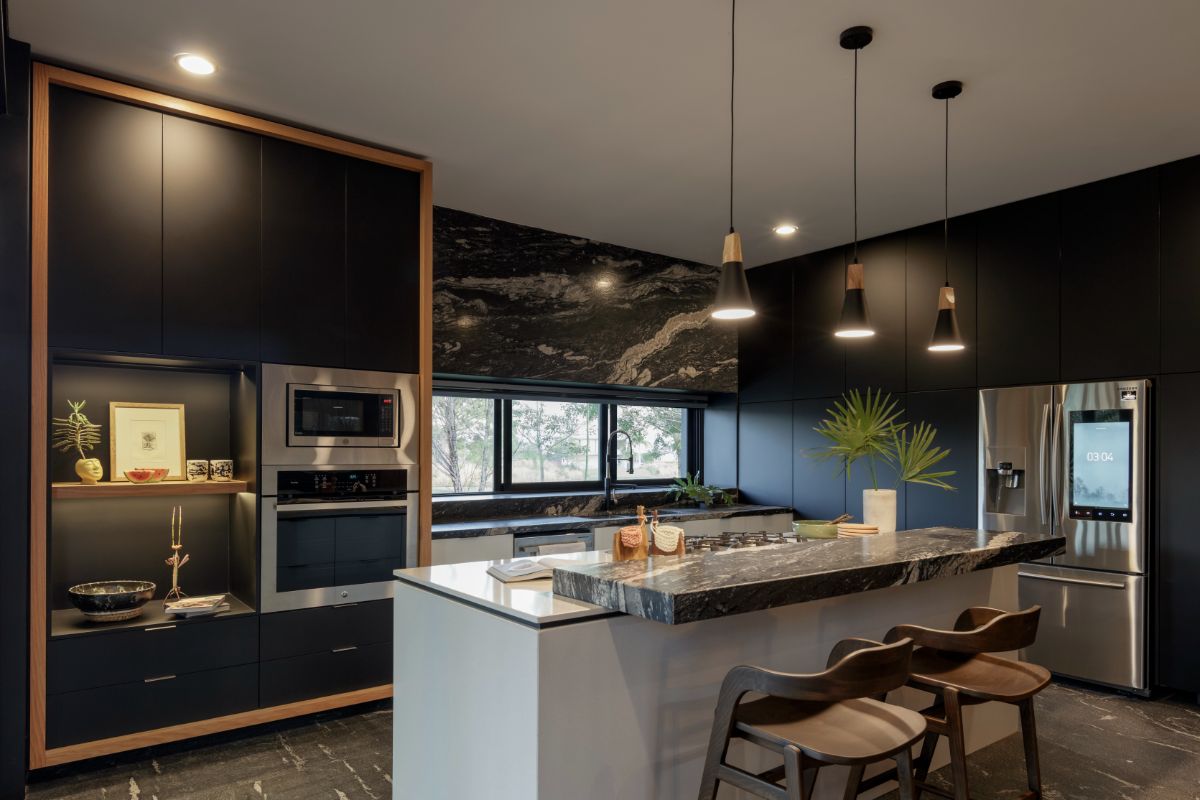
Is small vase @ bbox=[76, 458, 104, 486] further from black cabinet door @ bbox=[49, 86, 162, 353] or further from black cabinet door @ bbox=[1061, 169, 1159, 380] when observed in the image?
black cabinet door @ bbox=[1061, 169, 1159, 380]

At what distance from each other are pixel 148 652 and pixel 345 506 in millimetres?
899

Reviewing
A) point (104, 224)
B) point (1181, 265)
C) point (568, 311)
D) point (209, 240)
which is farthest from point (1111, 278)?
point (104, 224)

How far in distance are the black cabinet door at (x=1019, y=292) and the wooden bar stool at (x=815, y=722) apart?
9.57 feet

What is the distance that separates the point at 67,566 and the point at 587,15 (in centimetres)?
297

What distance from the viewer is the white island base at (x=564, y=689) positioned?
1.80 meters

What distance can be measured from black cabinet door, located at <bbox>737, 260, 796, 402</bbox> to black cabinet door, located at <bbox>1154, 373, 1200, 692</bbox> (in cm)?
224

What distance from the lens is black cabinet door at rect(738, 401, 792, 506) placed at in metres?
5.45

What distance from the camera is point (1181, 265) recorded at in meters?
3.66

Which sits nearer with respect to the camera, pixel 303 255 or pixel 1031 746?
pixel 1031 746

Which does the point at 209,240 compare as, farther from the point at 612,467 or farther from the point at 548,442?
the point at 612,467

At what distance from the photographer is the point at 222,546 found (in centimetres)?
353

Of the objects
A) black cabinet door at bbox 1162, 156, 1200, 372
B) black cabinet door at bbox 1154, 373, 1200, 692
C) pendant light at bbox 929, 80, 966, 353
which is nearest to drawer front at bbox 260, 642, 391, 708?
pendant light at bbox 929, 80, 966, 353

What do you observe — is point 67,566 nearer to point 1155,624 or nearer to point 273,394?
point 273,394

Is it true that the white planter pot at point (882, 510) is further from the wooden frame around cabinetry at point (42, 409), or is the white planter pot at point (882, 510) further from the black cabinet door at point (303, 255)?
the wooden frame around cabinetry at point (42, 409)
